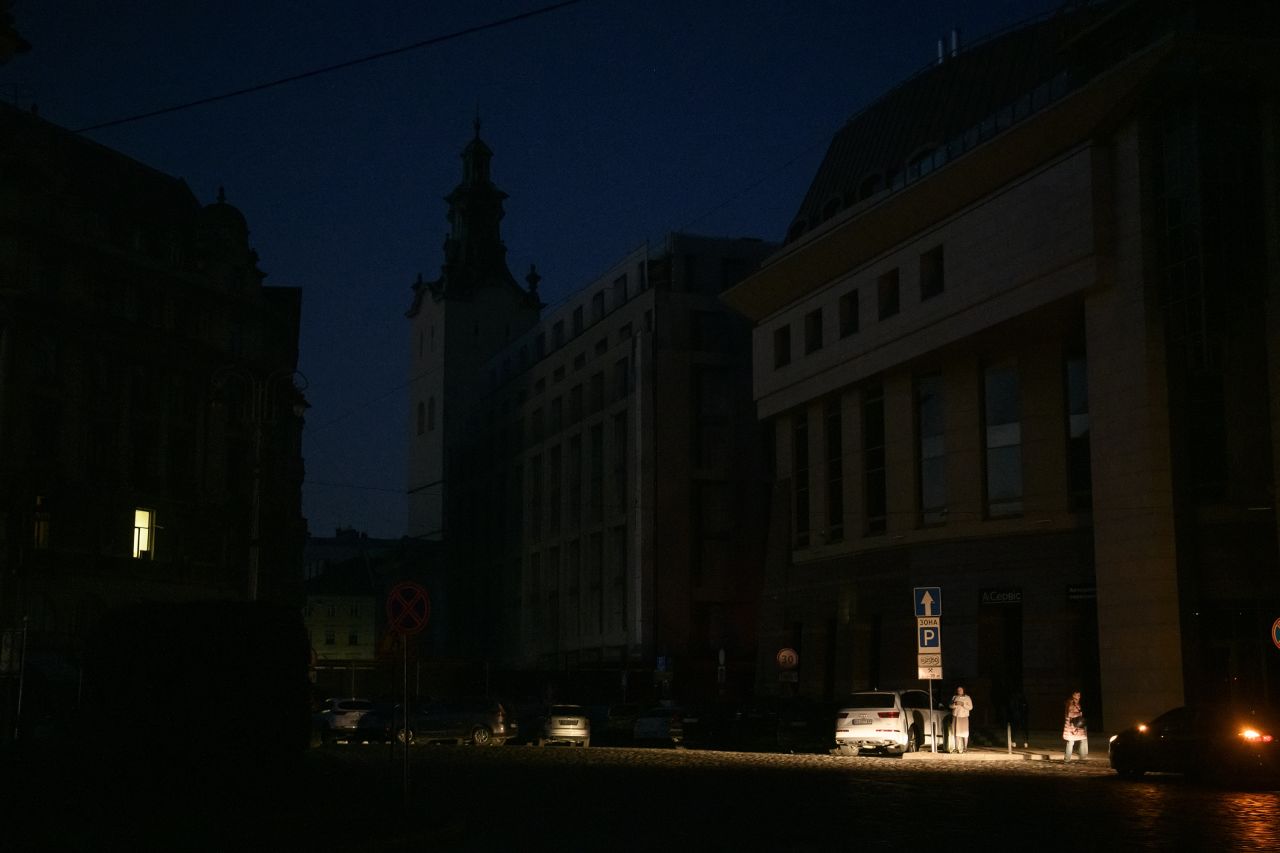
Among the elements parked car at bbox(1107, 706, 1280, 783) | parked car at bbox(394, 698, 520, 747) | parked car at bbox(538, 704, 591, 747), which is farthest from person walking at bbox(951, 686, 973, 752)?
parked car at bbox(394, 698, 520, 747)

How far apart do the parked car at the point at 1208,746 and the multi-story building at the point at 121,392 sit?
32.1 m

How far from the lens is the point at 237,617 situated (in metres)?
21.7

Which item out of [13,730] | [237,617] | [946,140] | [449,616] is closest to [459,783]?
[237,617]

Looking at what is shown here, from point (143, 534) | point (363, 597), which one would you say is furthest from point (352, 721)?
point (363, 597)

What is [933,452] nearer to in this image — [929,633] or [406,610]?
[929,633]

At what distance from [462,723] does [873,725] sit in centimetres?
1581

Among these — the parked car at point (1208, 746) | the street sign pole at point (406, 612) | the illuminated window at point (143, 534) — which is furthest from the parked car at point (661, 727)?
the street sign pole at point (406, 612)

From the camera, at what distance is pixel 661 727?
168ft

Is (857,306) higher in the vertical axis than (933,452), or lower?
higher

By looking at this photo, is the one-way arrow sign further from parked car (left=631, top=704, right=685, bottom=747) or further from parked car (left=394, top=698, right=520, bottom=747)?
parked car (left=394, top=698, right=520, bottom=747)

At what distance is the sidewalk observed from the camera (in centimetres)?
3750

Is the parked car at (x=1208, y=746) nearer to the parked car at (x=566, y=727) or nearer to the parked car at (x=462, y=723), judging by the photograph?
the parked car at (x=566, y=727)

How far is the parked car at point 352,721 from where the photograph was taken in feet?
158

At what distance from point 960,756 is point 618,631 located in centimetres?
4714
